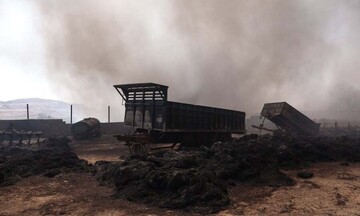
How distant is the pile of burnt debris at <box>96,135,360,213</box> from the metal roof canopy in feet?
10.1

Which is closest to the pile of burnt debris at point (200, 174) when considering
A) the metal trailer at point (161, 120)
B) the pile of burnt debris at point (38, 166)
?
the pile of burnt debris at point (38, 166)

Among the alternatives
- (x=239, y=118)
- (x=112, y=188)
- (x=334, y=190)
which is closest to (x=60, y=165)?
(x=112, y=188)

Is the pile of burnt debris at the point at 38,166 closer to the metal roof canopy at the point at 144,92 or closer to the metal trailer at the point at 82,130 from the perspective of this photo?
the metal roof canopy at the point at 144,92

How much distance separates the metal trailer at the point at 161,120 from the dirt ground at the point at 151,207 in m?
4.45

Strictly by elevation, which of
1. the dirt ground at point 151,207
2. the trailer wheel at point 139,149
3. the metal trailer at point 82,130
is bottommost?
the dirt ground at point 151,207

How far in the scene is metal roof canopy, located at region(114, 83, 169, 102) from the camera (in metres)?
14.0

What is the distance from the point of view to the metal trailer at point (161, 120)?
14.0 meters

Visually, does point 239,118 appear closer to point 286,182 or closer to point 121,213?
point 286,182

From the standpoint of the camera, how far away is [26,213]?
672cm

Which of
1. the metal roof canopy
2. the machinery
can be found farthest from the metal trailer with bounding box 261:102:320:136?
the metal roof canopy

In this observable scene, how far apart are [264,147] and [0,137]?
69.5 feet

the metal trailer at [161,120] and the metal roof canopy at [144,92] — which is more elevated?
the metal roof canopy at [144,92]

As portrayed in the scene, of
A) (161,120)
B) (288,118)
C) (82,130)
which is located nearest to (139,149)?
(161,120)

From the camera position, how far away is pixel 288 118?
22.3 m
